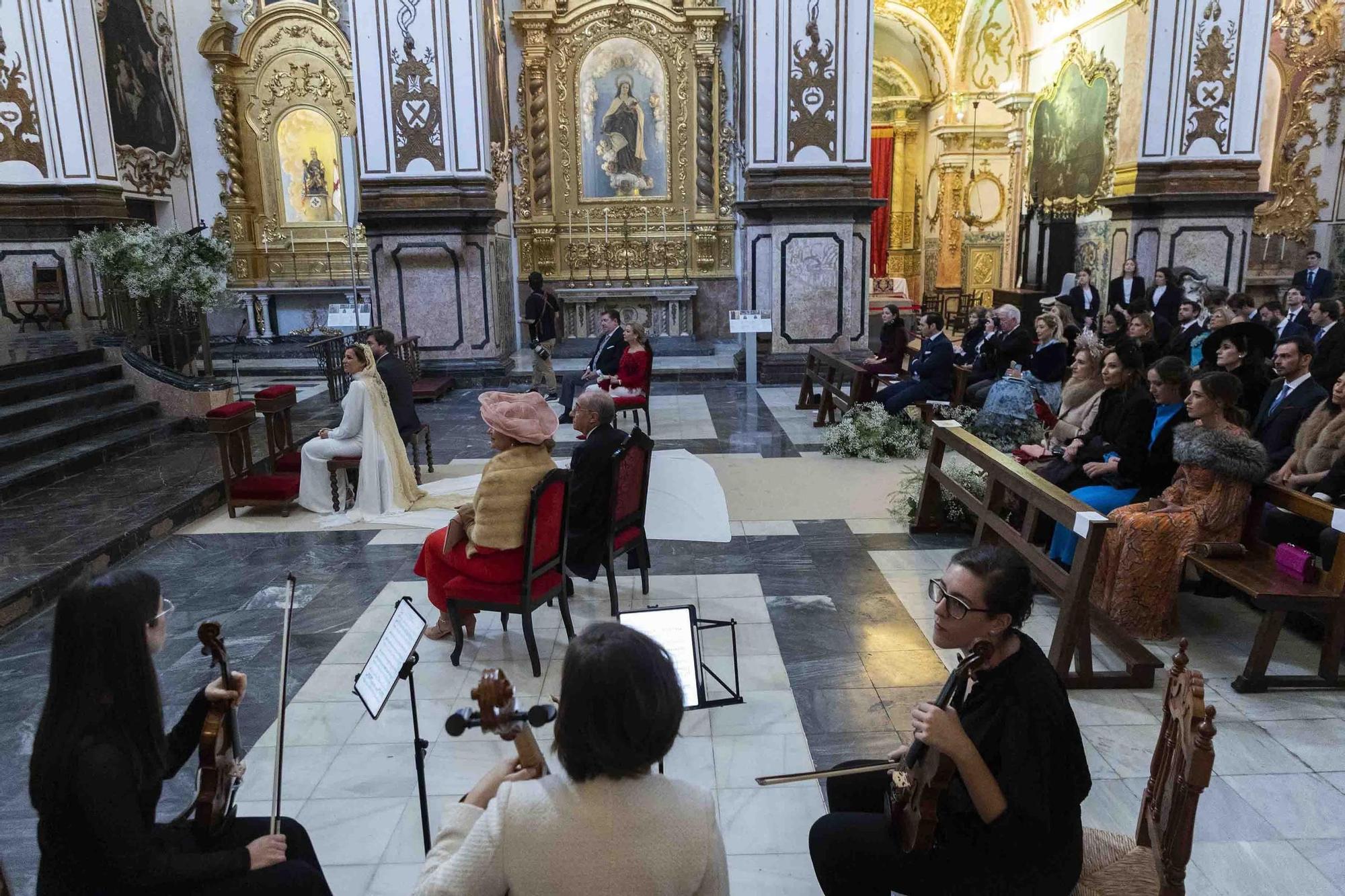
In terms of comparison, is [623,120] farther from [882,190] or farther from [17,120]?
[882,190]

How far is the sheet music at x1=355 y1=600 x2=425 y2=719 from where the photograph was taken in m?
2.61

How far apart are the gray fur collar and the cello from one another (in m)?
2.81

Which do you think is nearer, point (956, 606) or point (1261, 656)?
point (956, 606)

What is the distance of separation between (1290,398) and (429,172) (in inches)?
374

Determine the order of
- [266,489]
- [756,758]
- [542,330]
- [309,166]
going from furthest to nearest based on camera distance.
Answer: [309,166] < [542,330] < [266,489] < [756,758]

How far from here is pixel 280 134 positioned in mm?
15773

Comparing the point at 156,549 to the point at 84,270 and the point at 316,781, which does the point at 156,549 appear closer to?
the point at 316,781

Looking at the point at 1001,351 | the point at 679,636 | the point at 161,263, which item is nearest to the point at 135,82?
the point at 161,263

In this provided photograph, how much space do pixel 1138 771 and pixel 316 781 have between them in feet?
9.89

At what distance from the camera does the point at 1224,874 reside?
2811mm

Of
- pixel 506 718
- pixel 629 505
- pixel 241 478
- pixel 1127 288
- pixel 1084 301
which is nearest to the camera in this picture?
pixel 506 718

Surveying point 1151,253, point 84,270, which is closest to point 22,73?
point 84,270

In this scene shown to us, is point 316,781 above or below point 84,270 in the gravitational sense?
below

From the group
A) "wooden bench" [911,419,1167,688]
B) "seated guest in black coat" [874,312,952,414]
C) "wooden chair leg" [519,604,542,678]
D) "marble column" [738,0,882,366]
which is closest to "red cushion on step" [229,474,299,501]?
"wooden chair leg" [519,604,542,678]
